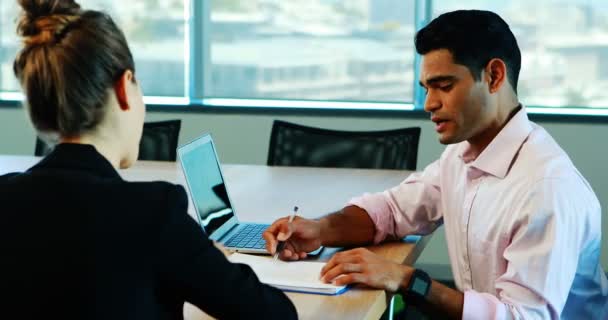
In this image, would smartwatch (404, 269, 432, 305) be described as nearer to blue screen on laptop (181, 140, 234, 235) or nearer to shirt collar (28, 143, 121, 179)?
blue screen on laptop (181, 140, 234, 235)

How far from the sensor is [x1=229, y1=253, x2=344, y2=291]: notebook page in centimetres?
200

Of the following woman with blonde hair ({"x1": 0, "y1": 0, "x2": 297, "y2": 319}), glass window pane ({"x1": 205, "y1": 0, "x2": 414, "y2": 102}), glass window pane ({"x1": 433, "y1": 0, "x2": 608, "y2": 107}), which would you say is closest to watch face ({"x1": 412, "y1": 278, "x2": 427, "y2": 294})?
woman with blonde hair ({"x1": 0, "y1": 0, "x2": 297, "y2": 319})

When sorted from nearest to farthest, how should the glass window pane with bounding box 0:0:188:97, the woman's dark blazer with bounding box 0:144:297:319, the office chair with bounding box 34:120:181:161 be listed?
1. the woman's dark blazer with bounding box 0:144:297:319
2. the office chair with bounding box 34:120:181:161
3. the glass window pane with bounding box 0:0:188:97

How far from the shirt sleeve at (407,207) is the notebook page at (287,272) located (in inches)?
13.7

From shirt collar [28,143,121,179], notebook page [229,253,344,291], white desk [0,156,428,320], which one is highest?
shirt collar [28,143,121,179]

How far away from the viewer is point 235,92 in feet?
17.3

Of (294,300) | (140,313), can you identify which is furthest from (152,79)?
(140,313)

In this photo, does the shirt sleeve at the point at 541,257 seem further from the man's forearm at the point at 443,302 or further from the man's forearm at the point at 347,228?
the man's forearm at the point at 347,228

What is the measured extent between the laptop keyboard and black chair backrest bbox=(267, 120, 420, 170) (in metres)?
1.13

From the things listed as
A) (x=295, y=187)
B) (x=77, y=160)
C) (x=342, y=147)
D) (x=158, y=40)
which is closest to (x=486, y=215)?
(x=77, y=160)

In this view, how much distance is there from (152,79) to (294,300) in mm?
3549

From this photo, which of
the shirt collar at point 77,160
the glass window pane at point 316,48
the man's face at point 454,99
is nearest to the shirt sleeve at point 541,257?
the man's face at point 454,99

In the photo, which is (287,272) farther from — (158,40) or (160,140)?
(158,40)

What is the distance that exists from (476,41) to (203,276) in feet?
3.36
